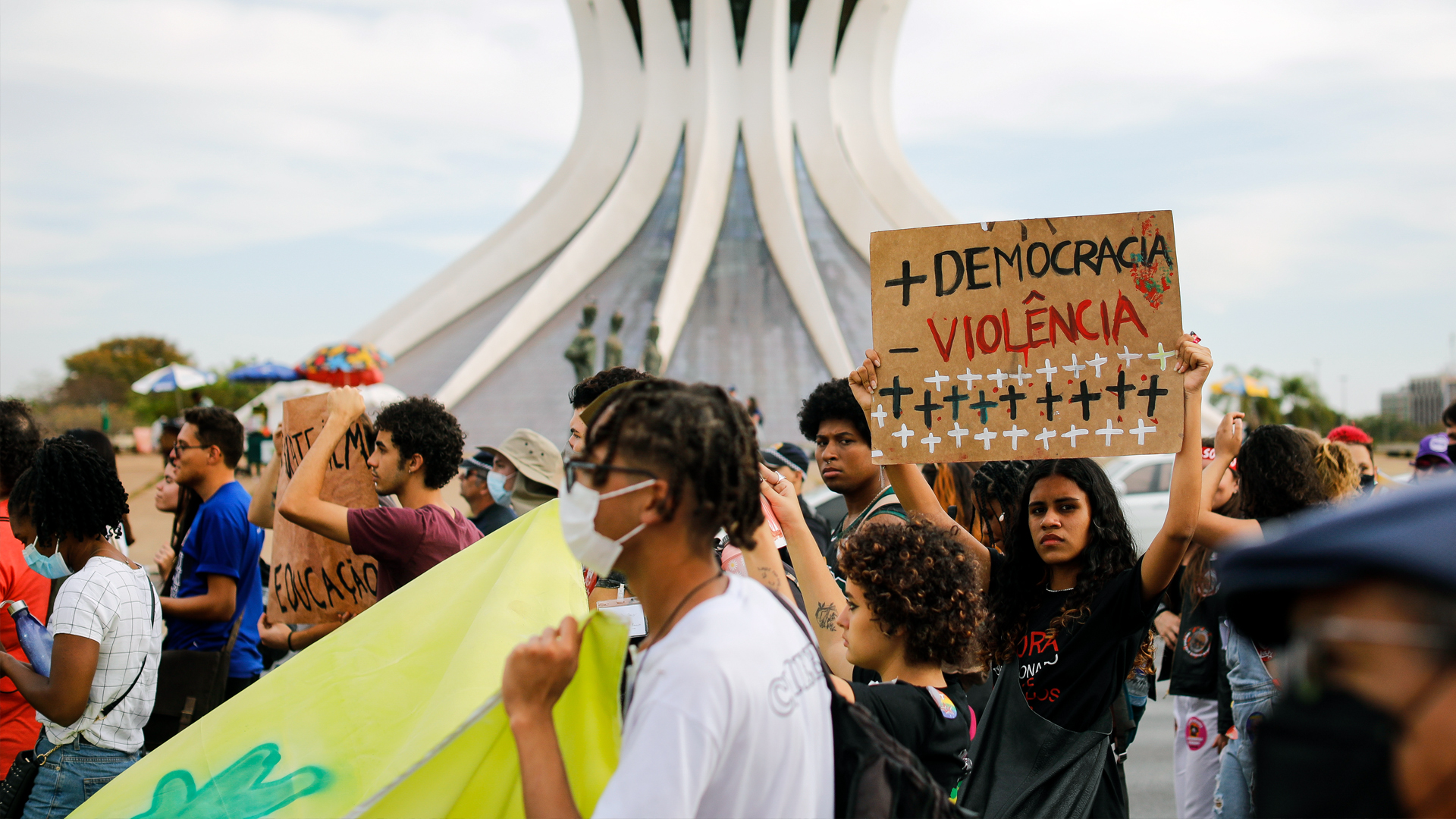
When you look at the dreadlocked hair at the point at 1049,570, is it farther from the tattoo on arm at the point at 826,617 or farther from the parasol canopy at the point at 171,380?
the parasol canopy at the point at 171,380

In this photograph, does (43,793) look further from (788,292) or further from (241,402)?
(241,402)

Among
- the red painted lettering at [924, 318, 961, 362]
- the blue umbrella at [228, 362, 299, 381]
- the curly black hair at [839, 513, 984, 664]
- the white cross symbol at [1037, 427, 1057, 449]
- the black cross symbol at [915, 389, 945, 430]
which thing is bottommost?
the curly black hair at [839, 513, 984, 664]

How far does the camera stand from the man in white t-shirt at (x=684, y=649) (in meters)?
1.39

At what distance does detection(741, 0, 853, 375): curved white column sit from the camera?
→ 2634 centimetres

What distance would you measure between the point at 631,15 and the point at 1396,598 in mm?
31472

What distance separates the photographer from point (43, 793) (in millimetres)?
2936

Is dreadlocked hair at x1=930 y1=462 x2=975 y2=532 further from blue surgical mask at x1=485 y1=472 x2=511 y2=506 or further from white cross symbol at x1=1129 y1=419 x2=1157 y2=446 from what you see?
blue surgical mask at x1=485 y1=472 x2=511 y2=506

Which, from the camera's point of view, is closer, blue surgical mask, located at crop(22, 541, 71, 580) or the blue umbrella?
blue surgical mask, located at crop(22, 541, 71, 580)

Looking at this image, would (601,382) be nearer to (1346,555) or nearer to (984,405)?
(984,405)

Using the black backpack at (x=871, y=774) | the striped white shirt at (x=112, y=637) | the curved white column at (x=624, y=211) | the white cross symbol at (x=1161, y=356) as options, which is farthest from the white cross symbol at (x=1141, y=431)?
the curved white column at (x=624, y=211)

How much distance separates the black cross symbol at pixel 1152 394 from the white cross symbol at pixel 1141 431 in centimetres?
3

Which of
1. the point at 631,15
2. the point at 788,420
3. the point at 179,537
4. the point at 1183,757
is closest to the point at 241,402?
the point at 631,15

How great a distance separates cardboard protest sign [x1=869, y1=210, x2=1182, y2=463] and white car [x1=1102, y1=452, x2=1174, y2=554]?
304 inches

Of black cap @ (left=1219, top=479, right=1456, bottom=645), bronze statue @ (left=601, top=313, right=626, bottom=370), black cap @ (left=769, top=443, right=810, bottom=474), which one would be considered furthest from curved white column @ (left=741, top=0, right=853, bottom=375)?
black cap @ (left=1219, top=479, right=1456, bottom=645)
